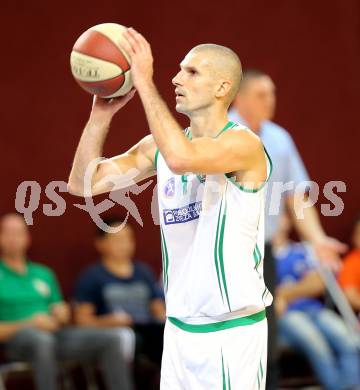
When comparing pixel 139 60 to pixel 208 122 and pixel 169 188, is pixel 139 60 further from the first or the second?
pixel 169 188

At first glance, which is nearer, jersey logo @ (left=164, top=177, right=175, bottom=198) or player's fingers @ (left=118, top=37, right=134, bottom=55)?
player's fingers @ (left=118, top=37, right=134, bottom=55)

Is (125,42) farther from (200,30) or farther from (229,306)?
(200,30)

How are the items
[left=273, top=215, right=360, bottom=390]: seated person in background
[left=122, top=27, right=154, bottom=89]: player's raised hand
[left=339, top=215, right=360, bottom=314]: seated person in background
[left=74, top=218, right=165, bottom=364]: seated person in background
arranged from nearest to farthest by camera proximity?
[left=122, top=27, right=154, bottom=89]: player's raised hand < [left=74, top=218, right=165, bottom=364]: seated person in background < [left=273, top=215, right=360, bottom=390]: seated person in background < [left=339, top=215, right=360, bottom=314]: seated person in background

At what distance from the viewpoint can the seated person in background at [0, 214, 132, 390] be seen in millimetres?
7199

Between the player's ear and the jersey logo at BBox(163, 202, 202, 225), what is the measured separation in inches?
19.3

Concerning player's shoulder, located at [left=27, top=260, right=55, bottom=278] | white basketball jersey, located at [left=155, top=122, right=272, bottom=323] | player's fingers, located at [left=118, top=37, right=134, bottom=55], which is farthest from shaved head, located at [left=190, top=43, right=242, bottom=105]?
player's shoulder, located at [left=27, top=260, right=55, bottom=278]

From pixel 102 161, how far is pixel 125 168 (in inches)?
4.6

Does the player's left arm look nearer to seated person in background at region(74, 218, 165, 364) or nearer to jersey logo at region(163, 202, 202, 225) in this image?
jersey logo at region(163, 202, 202, 225)

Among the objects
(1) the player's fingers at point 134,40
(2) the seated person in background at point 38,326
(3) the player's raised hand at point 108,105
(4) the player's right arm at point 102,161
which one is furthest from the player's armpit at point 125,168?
(2) the seated person in background at point 38,326

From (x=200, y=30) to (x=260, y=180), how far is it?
4715mm

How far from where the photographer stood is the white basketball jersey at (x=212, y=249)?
4219 millimetres

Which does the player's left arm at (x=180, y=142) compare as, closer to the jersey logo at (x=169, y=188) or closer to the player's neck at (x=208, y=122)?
the player's neck at (x=208, y=122)

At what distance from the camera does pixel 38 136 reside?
835cm

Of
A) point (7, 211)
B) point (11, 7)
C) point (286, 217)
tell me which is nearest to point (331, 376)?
point (286, 217)
